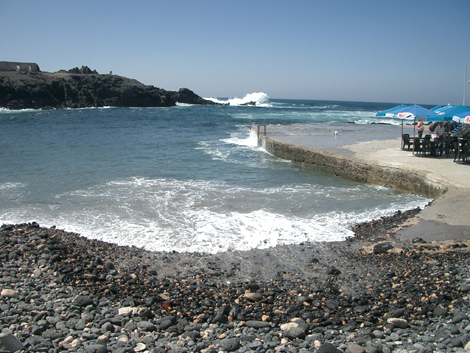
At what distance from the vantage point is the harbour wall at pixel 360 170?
36.7 feet

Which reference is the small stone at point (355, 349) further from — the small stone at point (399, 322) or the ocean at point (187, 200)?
the ocean at point (187, 200)

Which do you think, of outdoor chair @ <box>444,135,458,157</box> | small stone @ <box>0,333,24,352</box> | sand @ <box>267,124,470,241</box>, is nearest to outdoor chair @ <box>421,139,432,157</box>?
sand @ <box>267,124,470,241</box>

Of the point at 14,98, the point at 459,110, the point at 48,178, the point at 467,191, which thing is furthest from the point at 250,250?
the point at 14,98

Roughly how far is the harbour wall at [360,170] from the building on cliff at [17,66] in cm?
8849

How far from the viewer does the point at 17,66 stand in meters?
85.8

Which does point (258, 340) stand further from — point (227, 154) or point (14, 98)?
point (14, 98)

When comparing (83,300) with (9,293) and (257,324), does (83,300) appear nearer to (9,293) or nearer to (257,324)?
(9,293)

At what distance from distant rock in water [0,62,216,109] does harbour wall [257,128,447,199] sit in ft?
215

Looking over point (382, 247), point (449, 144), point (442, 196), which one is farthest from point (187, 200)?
point (449, 144)

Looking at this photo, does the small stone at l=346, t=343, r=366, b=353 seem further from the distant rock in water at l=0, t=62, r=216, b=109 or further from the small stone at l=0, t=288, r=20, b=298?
the distant rock in water at l=0, t=62, r=216, b=109

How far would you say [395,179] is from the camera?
12.1 meters

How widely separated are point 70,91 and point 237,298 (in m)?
84.6

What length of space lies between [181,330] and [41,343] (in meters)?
1.57

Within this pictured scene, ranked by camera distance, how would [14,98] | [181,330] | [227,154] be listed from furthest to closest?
1. [14,98]
2. [227,154]
3. [181,330]
